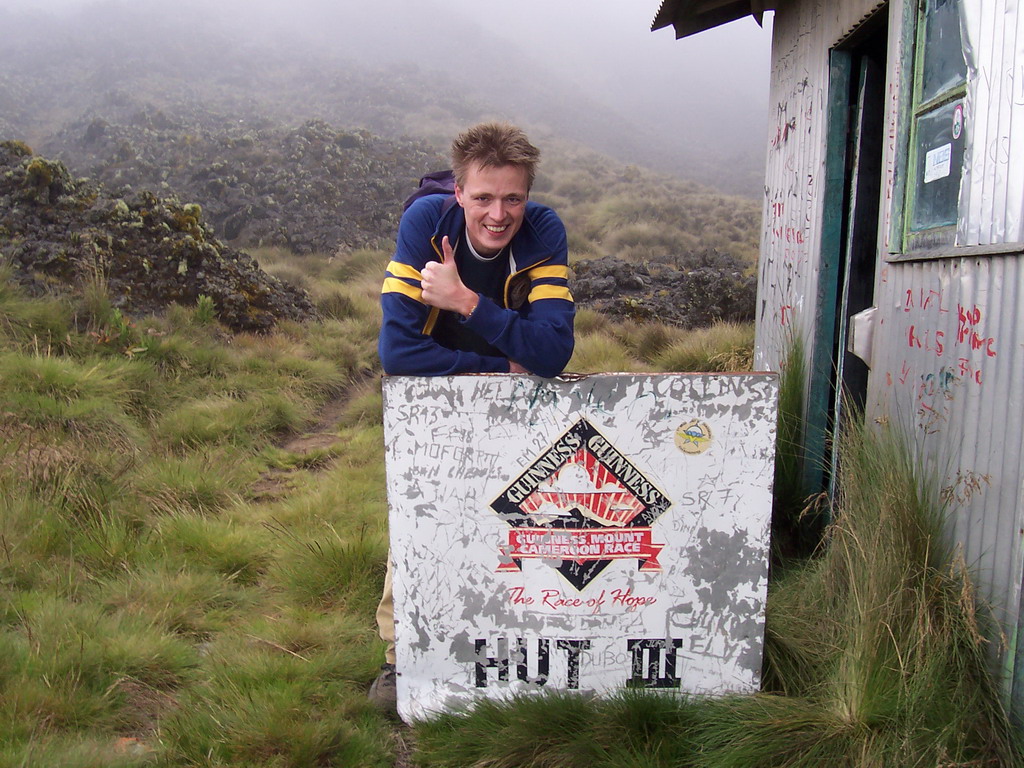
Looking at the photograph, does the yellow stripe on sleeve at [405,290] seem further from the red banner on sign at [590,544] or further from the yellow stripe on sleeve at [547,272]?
the red banner on sign at [590,544]

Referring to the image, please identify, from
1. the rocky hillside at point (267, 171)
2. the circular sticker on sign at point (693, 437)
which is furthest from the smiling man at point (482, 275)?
the rocky hillside at point (267, 171)

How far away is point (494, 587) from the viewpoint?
101 inches

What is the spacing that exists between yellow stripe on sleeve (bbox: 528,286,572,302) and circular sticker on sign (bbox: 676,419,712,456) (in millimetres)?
612

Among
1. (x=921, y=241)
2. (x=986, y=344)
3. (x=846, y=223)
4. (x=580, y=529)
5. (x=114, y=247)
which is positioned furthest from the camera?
(x=114, y=247)

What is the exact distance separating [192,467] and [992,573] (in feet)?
14.6

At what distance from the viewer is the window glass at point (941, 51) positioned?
2.77m

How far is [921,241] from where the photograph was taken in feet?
9.96

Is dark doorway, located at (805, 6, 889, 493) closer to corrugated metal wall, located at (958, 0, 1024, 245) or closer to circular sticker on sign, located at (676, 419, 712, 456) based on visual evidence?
corrugated metal wall, located at (958, 0, 1024, 245)

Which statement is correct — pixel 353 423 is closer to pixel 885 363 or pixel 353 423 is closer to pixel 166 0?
pixel 885 363

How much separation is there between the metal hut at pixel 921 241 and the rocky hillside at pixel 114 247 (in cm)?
613

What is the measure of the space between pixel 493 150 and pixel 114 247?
23.2 feet

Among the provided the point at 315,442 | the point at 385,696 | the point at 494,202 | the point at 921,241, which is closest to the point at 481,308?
the point at 494,202

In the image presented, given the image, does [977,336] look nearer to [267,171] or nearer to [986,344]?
[986,344]

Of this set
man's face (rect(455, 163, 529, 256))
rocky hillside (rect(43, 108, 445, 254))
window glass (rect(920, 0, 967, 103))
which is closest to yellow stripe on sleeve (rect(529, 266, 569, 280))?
man's face (rect(455, 163, 529, 256))
